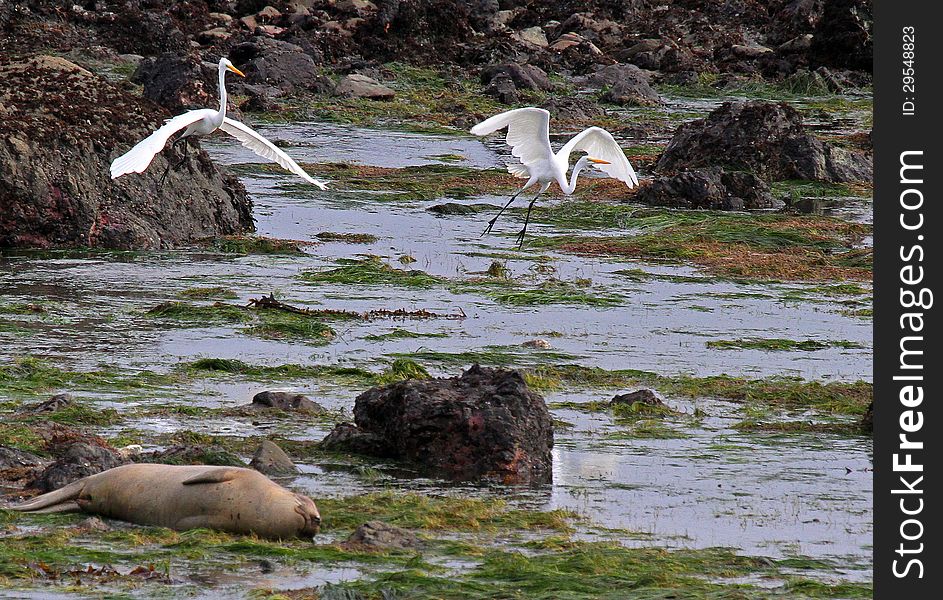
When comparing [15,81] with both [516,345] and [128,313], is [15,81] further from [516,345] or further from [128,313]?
[516,345]

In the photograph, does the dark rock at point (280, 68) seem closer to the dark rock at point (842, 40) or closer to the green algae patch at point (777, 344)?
the dark rock at point (842, 40)

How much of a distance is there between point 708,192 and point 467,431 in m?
14.5

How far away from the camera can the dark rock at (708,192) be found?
2323cm

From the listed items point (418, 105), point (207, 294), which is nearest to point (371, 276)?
point (207, 294)

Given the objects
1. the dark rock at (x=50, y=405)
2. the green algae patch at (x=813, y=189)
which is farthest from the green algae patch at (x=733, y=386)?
the green algae patch at (x=813, y=189)

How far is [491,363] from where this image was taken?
12914mm

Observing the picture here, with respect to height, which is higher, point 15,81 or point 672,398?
point 15,81

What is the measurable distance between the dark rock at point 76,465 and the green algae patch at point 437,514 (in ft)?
3.77

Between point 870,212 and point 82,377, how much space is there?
15.1 metres

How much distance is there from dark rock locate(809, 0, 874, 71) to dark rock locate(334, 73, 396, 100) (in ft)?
47.4

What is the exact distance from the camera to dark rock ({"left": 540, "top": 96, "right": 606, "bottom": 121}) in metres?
34.5

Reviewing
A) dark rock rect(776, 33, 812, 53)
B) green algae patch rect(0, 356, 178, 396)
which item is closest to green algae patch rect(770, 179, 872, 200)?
green algae patch rect(0, 356, 178, 396)

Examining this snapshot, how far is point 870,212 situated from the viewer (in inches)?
931

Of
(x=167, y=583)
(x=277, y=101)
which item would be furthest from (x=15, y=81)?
(x=277, y=101)
